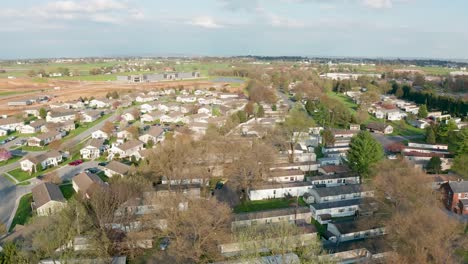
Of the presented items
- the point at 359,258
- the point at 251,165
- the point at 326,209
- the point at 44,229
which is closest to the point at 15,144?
the point at 44,229

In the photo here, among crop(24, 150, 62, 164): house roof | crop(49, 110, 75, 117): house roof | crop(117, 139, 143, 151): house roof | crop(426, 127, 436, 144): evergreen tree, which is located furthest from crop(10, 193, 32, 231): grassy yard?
crop(426, 127, 436, 144): evergreen tree

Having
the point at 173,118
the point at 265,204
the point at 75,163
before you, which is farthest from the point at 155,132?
the point at 265,204

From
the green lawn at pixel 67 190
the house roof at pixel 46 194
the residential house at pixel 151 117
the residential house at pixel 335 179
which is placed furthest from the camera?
the residential house at pixel 151 117

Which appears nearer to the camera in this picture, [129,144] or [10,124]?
[129,144]

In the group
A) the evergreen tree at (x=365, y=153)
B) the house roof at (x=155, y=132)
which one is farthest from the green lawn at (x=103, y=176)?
the evergreen tree at (x=365, y=153)

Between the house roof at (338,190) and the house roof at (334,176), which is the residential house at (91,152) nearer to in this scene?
the house roof at (334,176)

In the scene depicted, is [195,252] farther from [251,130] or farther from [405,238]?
[251,130]

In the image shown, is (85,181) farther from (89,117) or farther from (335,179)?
(89,117)

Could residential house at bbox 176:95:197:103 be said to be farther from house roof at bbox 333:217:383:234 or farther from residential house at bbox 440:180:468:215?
house roof at bbox 333:217:383:234
